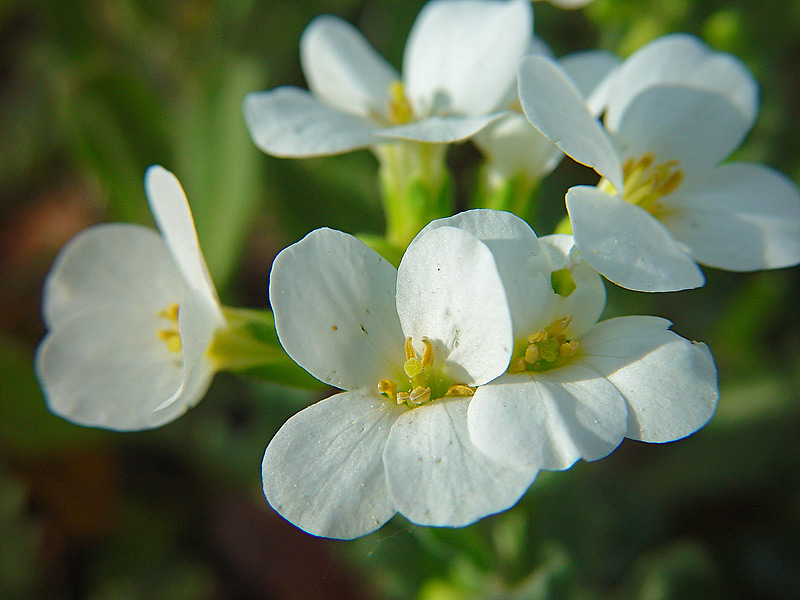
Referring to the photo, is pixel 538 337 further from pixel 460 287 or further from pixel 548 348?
pixel 460 287

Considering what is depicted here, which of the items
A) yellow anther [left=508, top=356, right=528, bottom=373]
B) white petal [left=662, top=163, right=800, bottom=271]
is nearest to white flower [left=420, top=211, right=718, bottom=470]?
yellow anther [left=508, top=356, right=528, bottom=373]

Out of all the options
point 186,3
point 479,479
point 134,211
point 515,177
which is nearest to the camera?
point 479,479

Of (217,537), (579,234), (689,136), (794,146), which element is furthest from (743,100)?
(217,537)

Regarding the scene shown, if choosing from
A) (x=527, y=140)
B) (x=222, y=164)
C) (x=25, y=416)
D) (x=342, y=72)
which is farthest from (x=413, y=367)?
(x=25, y=416)

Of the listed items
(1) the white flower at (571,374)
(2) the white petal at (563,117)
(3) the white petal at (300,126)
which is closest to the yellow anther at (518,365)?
(1) the white flower at (571,374)

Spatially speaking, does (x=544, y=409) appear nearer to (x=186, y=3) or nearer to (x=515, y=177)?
(x=515, y=177)

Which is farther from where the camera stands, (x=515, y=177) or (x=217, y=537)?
(x=217, y=537)

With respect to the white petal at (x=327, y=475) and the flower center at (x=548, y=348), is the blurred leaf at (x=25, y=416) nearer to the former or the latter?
the white petal at (x=327, y=475)
